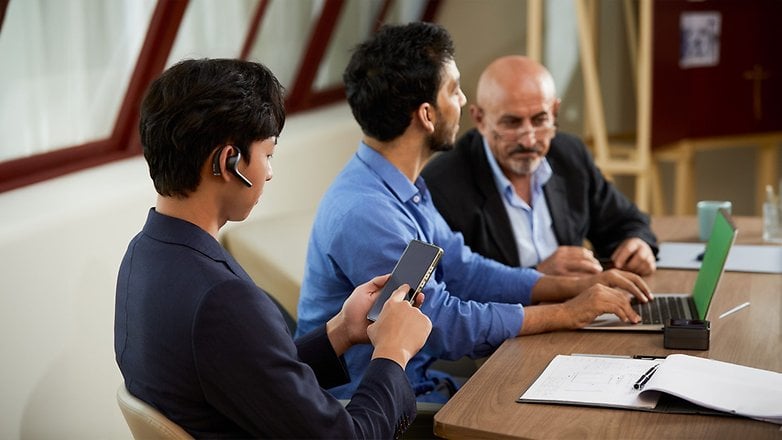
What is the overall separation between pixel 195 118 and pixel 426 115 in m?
0.93

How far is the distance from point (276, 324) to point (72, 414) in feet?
4.58

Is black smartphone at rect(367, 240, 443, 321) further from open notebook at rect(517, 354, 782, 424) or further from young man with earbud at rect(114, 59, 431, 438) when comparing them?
open notebook at rect(517, 354, 782, 424)

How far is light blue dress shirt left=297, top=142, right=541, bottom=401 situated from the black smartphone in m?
0.24

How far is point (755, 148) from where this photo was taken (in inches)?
238

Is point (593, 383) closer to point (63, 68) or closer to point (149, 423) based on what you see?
point (149, 423)

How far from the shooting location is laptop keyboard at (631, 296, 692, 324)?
2307 mm

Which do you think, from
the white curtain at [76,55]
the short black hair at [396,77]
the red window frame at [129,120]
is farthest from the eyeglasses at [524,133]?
the red window frame at [129,120]

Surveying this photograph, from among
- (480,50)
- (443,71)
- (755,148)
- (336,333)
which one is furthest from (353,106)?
(755,148)

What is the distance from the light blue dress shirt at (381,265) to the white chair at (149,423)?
0.71 metres

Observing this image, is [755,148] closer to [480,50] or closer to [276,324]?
[480,50]

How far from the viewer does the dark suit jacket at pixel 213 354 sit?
1.46 m

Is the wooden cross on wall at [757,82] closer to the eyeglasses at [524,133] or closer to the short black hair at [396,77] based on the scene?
the eyeglasses at [524,133]

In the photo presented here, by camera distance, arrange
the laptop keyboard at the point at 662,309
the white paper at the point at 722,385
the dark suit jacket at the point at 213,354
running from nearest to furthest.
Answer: the dark suit jacket at the point at 213,354 < the white paper at the point at 722,385 < the laptop keyboard at the point at 662,309

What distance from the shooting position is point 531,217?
302cm
